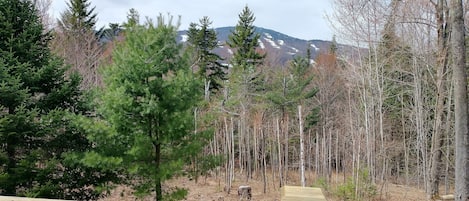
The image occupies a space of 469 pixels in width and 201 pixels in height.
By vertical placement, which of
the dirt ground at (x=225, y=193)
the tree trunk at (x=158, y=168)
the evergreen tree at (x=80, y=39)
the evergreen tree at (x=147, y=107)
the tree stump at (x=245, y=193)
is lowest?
the dirt ground at (x=225, y=193)

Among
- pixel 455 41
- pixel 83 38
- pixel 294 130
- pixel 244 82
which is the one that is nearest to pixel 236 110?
pixel 244 82

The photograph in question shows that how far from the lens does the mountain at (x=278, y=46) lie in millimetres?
22092

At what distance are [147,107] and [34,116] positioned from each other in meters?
1.62

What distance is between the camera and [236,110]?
13148 millimetres

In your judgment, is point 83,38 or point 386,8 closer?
point 386,8

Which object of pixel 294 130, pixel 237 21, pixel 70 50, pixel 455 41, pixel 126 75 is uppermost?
pixel 237 21

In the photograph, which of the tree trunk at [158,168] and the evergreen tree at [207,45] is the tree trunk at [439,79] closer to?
the tree trunk at [158,168]

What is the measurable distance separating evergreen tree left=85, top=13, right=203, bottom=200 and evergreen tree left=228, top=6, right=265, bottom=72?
15.0 m

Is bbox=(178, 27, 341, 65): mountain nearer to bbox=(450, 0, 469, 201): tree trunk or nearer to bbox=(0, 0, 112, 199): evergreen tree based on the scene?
bbox=(0, 0, 112, 199): evergreen tree

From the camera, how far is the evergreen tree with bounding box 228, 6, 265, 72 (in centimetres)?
1988

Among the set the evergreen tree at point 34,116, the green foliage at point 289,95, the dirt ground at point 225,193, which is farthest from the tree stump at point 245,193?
the green foliage at point 289,95

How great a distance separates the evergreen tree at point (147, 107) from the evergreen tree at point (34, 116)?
0.65m

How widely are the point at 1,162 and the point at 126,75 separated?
1.99 meters

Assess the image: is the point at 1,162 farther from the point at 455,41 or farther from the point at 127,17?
the point at 455,41
